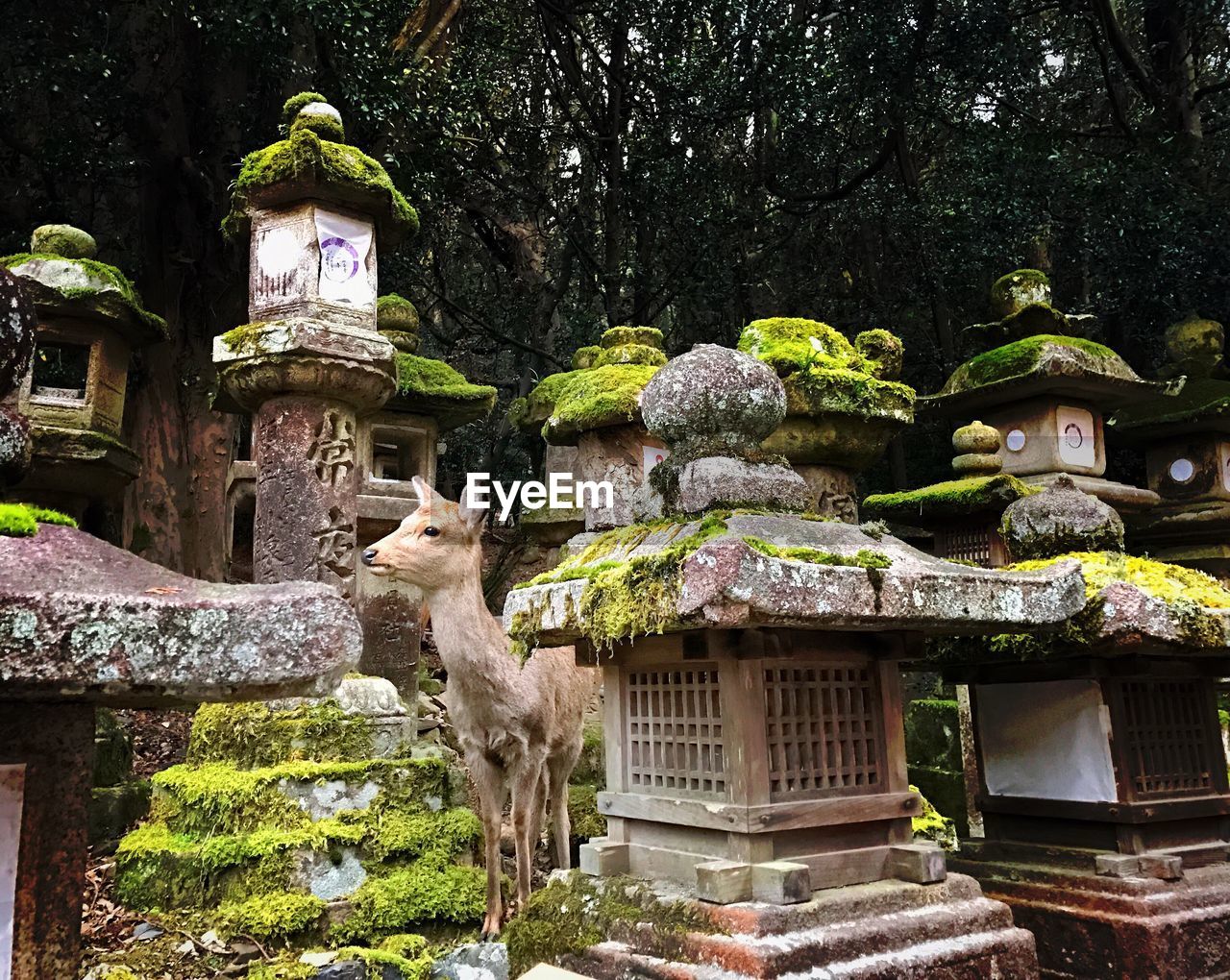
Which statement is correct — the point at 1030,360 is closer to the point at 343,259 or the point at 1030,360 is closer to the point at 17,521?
the point at 343,259

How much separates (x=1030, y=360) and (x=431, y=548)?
6.98m

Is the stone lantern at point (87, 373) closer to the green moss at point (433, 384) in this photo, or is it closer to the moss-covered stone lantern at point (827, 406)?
the green moss at point (433, 384)

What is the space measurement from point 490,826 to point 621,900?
8.02 feet

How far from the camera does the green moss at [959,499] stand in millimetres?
9242

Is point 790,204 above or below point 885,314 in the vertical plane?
above

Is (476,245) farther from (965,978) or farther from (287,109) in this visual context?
(965,978)

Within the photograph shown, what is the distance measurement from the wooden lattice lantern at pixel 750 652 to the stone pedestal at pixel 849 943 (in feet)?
0.34

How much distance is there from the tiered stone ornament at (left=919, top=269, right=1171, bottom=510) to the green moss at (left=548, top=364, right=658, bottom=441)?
372 centimetres

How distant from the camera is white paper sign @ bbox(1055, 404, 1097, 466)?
1034cm

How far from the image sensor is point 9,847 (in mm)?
2336

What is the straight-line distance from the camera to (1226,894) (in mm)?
4746

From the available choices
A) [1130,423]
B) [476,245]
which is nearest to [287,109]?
[1130,423]

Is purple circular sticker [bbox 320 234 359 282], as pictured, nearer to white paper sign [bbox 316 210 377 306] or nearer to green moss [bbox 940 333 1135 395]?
white paper sign [bbox 316 210 377 306]

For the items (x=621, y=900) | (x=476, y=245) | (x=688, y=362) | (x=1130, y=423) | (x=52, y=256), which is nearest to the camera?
(x=621, y=900)
